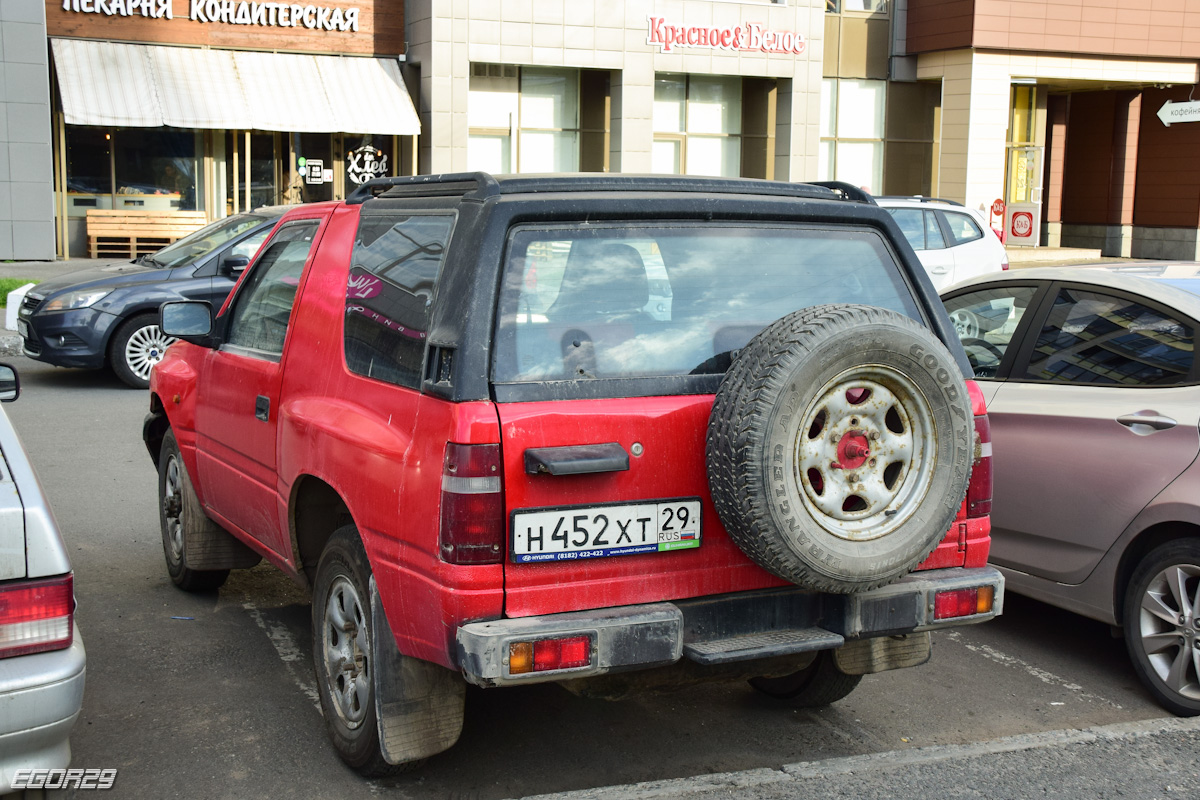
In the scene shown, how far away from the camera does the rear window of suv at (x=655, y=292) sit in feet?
11.2

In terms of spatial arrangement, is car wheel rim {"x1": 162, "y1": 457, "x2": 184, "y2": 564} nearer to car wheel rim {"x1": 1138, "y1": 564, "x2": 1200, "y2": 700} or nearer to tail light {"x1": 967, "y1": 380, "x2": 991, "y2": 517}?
tail light {"x1": 967, "y1": 380, "x2": 991, "y2": 517}

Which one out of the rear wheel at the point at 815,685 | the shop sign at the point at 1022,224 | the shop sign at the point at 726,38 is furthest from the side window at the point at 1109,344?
the shop sign at the point at 1022,224

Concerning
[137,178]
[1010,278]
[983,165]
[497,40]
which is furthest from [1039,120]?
[1010,278]

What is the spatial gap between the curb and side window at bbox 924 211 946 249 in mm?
10059

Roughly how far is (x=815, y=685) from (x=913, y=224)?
1003 centimetres

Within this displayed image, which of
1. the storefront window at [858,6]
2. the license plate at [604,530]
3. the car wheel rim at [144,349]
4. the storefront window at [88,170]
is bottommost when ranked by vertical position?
the car wheel rim at [144,349]

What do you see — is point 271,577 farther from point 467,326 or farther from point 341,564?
point 467,326

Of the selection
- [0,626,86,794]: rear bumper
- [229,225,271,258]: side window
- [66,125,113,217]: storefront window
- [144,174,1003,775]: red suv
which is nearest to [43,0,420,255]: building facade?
[66,125,113,217]: storefront window

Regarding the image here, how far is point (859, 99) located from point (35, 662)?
93.9 ft

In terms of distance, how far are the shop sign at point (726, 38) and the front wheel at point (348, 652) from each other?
23959 mm

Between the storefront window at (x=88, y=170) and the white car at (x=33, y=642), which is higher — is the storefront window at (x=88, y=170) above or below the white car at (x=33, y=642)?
above

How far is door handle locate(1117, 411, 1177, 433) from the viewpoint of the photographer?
4.57 m

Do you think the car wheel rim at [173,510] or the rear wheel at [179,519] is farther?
the car wheel rim at [173,510]

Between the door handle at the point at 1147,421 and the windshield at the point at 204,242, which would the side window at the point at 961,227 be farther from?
the door handle at the point at 1147,421
